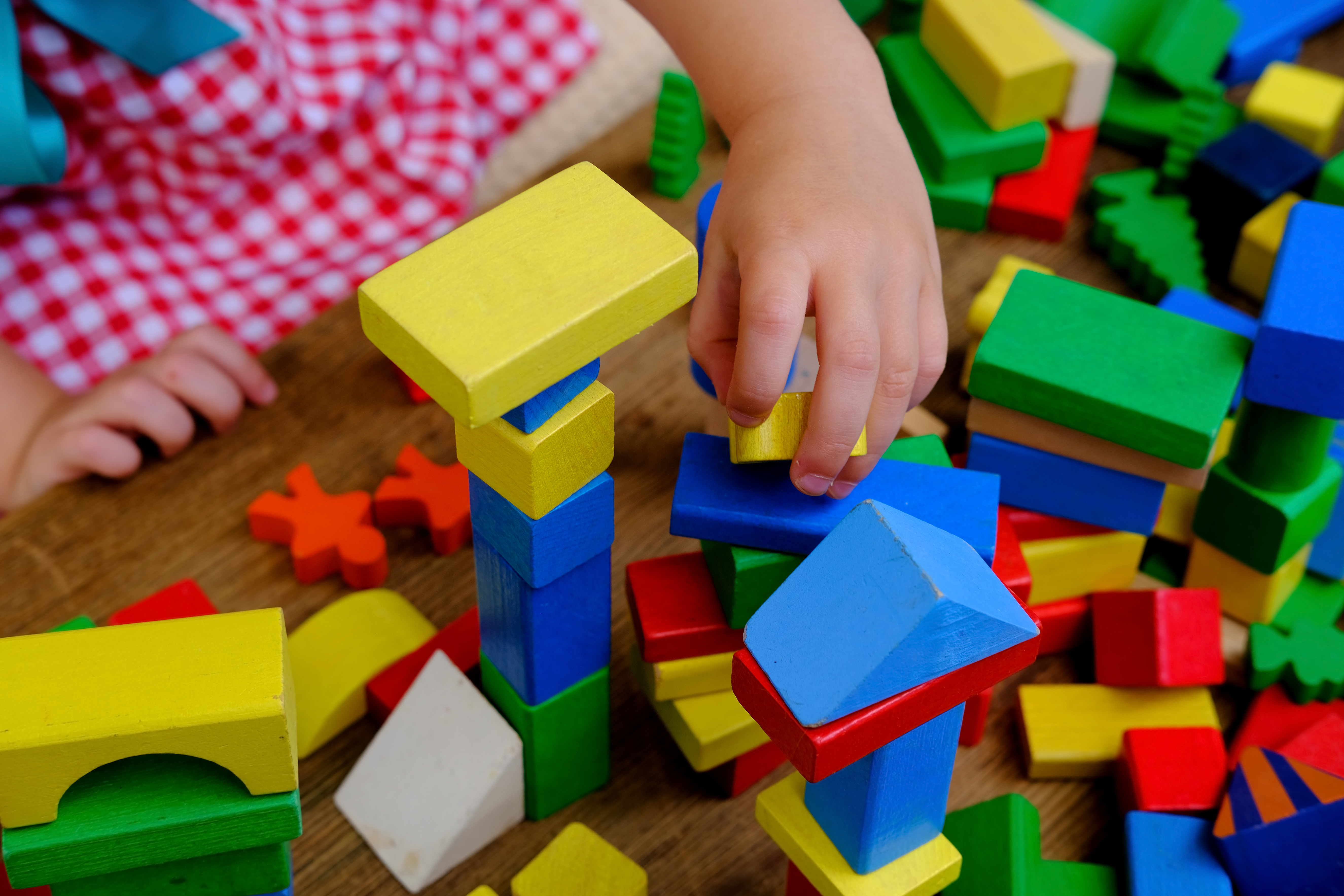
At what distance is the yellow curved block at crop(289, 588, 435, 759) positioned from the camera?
59 centimetres

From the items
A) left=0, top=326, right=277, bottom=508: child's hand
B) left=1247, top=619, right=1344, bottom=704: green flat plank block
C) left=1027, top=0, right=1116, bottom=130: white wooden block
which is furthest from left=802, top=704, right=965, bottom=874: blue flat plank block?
left=1027, top=0, right=1116, bottom=130: white wooden block

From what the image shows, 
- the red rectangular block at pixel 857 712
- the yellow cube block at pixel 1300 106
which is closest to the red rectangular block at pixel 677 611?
the red rectangular block at pixel 857 712

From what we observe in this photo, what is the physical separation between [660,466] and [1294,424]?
0.33 m

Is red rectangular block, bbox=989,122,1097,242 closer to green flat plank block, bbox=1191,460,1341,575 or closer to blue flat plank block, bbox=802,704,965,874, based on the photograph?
green flat plank block, bbox=1191,460,1341,575

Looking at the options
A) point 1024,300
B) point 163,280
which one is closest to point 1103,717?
point 1024,300

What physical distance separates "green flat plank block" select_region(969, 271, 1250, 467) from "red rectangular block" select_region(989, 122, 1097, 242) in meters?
0.22

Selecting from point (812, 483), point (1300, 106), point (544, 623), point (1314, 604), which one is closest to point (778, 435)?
point (812, 483)

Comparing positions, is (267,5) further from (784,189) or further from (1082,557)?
(1082,557)

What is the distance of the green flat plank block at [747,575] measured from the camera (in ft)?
1.68

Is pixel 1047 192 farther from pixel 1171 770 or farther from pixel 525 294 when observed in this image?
pixel 525 294

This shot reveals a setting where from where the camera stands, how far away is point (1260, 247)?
0.79 m

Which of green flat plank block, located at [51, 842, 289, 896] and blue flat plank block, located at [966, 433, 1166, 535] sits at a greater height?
blue flat plank block, located at [966, 433, 1166, 535]

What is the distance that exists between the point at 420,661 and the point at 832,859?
24 centimetres

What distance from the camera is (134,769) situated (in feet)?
1.42
